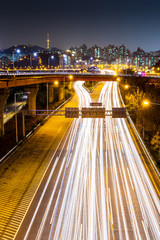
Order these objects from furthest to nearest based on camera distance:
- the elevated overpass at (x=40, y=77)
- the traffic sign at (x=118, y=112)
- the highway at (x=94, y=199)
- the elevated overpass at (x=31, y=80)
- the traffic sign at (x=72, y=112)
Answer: the elevated overpass at (x=40, y=77)
the elevated overpass at (x=31, y=80)
the traffic sign at (x=118, y=112)
the traffic sign at (x=72, y=112)
the highway at (x=94, y=199)

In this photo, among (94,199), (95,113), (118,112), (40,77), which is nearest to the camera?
(94,199)

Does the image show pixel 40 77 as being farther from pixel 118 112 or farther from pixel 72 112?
pixel 118 112

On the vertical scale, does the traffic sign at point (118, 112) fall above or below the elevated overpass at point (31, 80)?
below

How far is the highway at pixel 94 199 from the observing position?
12.7m

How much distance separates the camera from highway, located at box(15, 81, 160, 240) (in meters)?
12.7

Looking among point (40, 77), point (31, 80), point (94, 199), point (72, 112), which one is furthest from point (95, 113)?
point (40, 77)

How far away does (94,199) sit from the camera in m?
15.7

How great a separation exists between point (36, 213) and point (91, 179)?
5202 millimetres

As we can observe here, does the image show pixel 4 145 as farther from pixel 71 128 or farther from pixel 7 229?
pixel 7 229

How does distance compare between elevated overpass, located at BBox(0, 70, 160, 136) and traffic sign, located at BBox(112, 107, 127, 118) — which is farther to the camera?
elevated overpass, located at BBox(0, 70, 160, 136)

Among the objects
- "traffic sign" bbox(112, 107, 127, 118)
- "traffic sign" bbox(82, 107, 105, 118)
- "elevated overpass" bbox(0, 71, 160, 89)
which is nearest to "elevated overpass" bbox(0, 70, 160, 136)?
"elevated overpass" bbox(0, 71, 160, 89)

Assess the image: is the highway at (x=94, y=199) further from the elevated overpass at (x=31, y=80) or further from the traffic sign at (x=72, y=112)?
the elevated overpass at (x=31, y=80)

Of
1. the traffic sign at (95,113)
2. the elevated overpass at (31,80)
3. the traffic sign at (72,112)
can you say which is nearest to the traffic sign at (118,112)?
the traffic sign at (95,113)

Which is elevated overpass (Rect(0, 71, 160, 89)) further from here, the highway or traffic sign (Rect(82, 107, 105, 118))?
the highway
